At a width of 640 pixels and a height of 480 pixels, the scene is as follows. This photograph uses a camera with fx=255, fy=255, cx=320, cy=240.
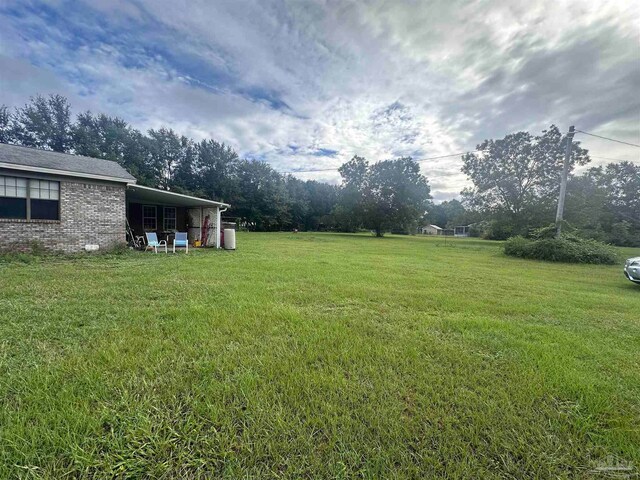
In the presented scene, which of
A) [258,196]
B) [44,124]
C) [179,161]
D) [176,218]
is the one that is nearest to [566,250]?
[176,218]

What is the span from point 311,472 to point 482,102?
17672 mm

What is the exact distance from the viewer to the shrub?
12.4 m

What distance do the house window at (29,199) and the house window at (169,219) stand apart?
602 centimetres

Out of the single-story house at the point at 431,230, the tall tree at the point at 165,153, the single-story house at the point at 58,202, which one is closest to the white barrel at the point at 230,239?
the single-story house at the point at 58,202

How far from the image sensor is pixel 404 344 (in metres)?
3.00

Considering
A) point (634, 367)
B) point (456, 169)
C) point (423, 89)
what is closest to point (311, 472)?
point (634, 367)

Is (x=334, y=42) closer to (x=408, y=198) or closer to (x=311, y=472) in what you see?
(x=311, y=472)

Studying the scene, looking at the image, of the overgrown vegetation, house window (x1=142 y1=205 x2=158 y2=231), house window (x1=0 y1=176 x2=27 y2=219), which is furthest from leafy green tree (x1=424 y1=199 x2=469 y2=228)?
house window (x1=0 y1=176 x2=27 y2=219)

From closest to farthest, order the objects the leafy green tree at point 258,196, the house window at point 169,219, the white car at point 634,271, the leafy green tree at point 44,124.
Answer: the white car at point 634,271
the house window at point 169,219
the leafy green tree at point 44,124
the leafy green tree at point 258,196

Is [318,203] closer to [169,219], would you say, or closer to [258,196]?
[258,196]

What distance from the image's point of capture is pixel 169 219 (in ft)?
48.9

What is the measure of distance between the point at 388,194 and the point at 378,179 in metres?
2.43

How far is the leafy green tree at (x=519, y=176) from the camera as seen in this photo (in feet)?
76.5

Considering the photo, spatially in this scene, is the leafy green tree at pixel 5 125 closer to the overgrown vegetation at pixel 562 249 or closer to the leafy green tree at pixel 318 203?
the leafy green tree at pixel 318 203
